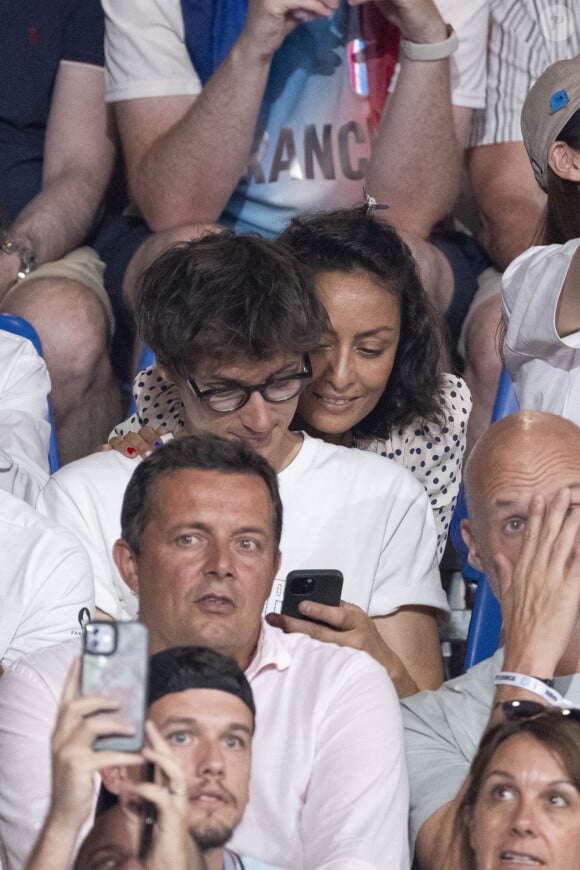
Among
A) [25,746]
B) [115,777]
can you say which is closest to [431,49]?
[25,746]

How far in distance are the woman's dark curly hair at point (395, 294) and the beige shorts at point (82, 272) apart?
0.43m

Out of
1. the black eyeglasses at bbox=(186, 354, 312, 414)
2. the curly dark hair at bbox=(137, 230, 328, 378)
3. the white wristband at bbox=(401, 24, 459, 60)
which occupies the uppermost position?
the white wristband at bbox=(401, 24, 459, 60)

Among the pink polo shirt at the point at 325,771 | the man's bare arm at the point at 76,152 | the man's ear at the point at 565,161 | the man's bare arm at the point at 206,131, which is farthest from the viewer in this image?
the man's bare arm at the point at 76,152

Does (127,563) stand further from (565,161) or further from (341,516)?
(565,161)

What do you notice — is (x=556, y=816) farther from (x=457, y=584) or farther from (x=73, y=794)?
(x=457, y=584)

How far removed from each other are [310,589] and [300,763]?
24cm

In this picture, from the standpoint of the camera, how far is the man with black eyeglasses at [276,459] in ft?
5.00

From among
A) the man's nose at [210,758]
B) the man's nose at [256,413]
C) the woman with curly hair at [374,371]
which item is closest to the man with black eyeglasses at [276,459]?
the man's nose at [256,413]

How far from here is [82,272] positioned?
7.38 feet

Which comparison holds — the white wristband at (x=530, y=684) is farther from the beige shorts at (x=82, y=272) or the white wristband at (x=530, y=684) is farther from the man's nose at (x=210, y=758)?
the beige shorts at (x=82, y=272)

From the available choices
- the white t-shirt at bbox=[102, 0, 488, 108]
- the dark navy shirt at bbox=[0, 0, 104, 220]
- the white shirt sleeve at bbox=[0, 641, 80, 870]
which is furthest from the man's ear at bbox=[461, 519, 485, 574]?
the dark navy shirt at bbox=[0, 0, 104, 220]

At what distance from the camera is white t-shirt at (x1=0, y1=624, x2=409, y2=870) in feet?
3.37

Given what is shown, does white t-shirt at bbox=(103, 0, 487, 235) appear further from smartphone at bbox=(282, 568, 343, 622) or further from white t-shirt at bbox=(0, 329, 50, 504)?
smartphone at bbox=(282, 568, 343, 622)

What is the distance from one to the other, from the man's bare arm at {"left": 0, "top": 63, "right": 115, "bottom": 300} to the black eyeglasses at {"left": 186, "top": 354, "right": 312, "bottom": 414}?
2.78 ft
